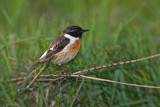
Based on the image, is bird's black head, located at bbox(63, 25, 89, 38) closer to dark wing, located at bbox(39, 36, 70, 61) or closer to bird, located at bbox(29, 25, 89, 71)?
bird, located at bbox(29, 25, 89, 71)

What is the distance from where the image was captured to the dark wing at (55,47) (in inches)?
141

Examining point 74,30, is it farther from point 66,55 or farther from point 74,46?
point 66,55

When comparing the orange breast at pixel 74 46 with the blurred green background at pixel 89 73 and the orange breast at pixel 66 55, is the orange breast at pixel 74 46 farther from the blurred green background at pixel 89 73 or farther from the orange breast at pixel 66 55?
the blurred green background at pixel 89 73

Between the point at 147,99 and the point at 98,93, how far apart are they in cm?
90

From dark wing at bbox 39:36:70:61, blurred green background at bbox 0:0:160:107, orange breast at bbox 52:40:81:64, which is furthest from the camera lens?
blurred green background at bbox 0:0:160:107

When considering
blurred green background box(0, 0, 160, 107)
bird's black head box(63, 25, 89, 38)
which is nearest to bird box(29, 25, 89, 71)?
bird's black head box(63, 25, 89, 38)

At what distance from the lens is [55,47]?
367 cm

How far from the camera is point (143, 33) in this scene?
610 cm

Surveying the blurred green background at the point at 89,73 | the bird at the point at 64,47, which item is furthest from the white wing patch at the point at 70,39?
the blurred green background at the point at 89,73

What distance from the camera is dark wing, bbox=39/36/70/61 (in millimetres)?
3590

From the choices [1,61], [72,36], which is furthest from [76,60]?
[1,61]

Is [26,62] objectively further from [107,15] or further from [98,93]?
[107,15]

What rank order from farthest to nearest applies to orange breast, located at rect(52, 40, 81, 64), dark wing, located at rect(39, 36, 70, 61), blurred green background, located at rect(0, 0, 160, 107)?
1. blurred green background, located at rect(0, 0, 160, 107)
2. orange breast, located at rect(52, 40, 81, 64)
3. dark wing, located at rect(39, 36, 70, 61)

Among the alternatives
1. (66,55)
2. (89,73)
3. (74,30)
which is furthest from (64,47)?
(89,73)
